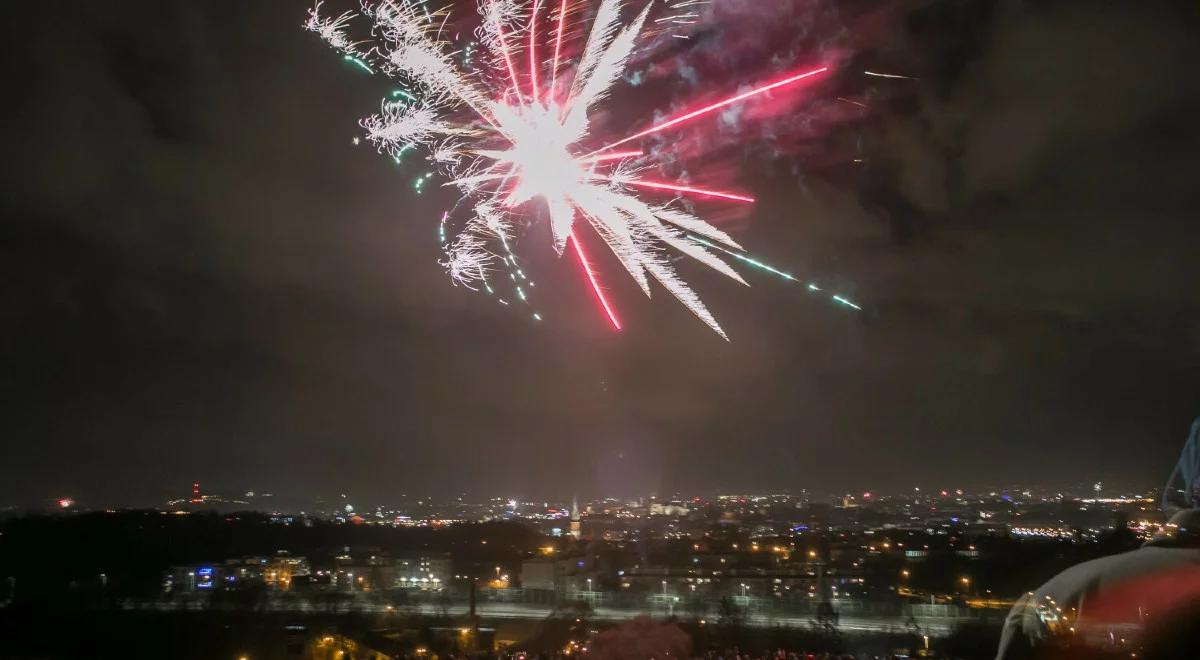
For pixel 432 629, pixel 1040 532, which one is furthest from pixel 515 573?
pixel 1040 532

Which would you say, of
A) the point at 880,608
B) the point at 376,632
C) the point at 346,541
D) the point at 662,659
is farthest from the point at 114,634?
the point at 346,541

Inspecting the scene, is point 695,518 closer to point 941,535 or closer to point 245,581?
point 941,535

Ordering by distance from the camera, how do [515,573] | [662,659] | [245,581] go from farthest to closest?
1. [515,573]
2. [245,581]
3. [662,659]

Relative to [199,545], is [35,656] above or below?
below

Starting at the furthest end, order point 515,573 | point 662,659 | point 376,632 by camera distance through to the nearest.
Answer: point 515,573 < point 376,632 < point 662,659

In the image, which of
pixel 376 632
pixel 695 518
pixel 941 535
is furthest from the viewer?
pixel 695 518

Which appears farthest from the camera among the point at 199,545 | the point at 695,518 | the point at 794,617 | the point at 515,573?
the point at 695,518

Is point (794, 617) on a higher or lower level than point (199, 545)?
lower

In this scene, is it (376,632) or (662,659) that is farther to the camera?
(376,632)

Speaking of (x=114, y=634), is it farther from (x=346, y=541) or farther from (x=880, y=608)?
(x=346, y=541)
